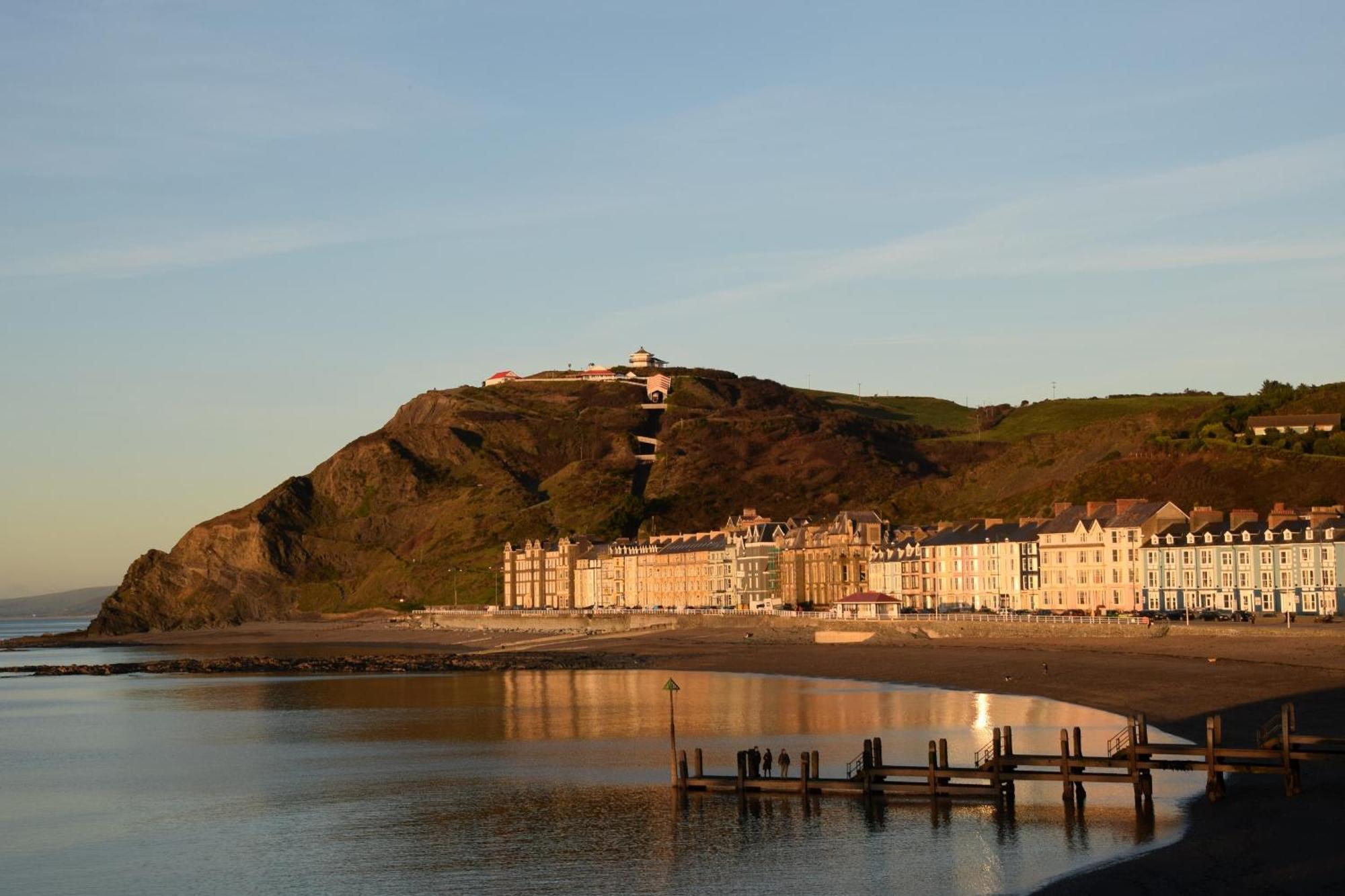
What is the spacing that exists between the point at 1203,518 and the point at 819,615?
27479 mm

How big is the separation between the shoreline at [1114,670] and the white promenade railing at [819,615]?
7.19ft

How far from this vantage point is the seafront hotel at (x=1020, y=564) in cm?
9238

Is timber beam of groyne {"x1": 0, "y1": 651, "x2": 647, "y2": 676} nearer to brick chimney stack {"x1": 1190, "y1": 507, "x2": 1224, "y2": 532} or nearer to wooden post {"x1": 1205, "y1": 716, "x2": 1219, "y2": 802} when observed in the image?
brick chimney stack {"x1": 1190, "y1": 507, "x2": 1224, "y2": 532}

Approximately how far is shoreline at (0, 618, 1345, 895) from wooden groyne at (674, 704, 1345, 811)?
0.78 metres

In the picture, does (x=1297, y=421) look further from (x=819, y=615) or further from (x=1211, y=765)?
(x=1211, y=765)

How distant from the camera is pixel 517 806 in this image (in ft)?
138

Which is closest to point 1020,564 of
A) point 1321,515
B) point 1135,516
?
point 1135,516

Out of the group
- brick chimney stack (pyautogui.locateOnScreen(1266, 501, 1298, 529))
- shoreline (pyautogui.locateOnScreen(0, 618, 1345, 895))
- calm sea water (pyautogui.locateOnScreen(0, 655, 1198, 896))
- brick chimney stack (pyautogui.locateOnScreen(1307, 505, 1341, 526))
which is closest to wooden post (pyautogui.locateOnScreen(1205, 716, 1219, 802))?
shoreline (pyautogui.locateOnScreen(0, 618, 1345, 895))

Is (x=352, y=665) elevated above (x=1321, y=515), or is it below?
below

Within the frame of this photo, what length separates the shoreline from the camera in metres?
29.3

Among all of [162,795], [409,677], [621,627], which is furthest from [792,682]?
[621,627]

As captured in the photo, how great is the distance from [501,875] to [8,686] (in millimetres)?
87532

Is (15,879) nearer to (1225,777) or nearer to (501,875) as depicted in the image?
(501,875)

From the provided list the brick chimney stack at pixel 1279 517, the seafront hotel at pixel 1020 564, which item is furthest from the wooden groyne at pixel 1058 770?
the brick chimney stack at pixel 1279 517
